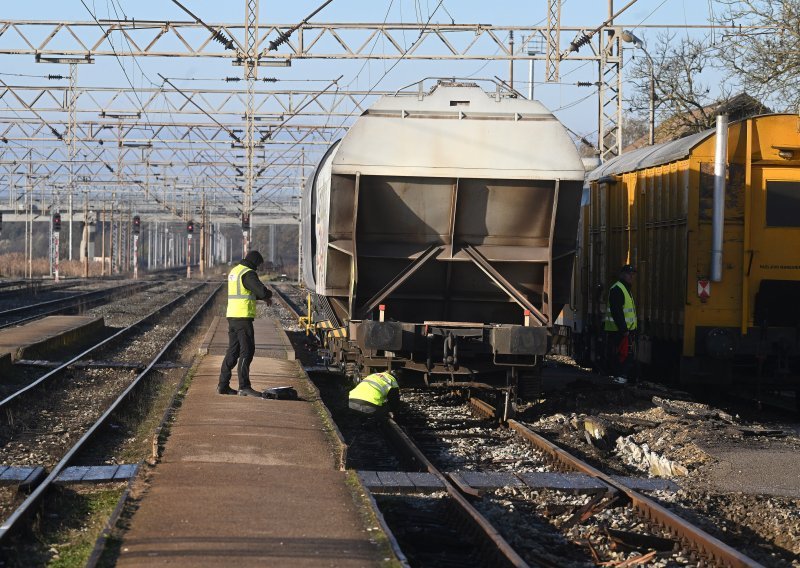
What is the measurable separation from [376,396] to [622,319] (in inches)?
185

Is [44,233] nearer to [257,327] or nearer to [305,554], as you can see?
[257,327]

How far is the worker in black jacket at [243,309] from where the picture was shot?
13.4 metres

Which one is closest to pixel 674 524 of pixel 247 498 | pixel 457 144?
pixel 247 498

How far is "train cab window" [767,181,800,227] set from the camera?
47.4ft

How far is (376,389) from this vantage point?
1267 centimetres

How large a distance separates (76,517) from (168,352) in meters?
14.5

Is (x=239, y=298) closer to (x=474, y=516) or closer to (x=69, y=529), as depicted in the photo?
(x=69, y=529)

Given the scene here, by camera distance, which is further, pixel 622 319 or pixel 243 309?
A: pixel 622 319

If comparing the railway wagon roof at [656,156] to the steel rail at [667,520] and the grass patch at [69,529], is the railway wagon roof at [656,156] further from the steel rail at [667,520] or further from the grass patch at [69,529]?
the grass patch at [69,529]

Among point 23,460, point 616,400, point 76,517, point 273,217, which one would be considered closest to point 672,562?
point 76,517

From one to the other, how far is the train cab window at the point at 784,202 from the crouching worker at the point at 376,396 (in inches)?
207

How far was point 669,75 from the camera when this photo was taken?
39.4 metres

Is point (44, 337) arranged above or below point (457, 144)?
below

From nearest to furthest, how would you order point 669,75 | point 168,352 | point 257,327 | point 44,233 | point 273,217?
point 168,352
point 257,327
point 669,75
point 273,217
point 44,233
